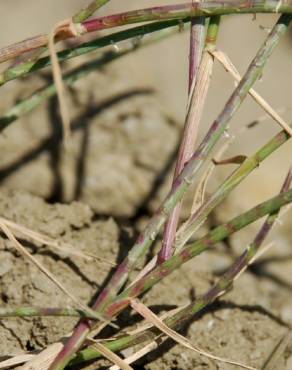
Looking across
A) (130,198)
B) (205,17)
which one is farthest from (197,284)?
(205,17)

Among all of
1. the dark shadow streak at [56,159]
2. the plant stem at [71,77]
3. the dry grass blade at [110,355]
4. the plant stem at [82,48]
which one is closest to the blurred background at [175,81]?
the dark shadow streak at [56,159]

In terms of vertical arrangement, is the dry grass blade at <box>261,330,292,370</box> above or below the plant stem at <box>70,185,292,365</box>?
below

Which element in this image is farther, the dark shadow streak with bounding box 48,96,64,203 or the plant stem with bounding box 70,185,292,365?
the dark shadow streak with bounding box 48,96,64,203

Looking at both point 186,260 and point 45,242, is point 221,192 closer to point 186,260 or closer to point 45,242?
point 186,260

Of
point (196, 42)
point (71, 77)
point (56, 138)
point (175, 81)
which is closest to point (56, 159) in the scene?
point (56, 138)

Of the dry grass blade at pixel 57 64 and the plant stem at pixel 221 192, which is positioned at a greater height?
the dry grass blade at pixel 57 64

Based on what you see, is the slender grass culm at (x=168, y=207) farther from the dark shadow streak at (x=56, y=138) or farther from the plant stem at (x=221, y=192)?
the dark shadow streak at (x=56, y=138)

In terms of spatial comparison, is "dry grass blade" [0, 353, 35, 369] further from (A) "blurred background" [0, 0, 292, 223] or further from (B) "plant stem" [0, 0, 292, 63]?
(A) "blurred background" [0, 0, 292, 223]

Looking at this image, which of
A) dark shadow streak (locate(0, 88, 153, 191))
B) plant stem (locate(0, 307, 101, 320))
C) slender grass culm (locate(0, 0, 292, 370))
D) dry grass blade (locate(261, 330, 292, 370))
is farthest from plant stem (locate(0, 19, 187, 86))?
dry grass blade (locate(261, 330, 292, 370))
